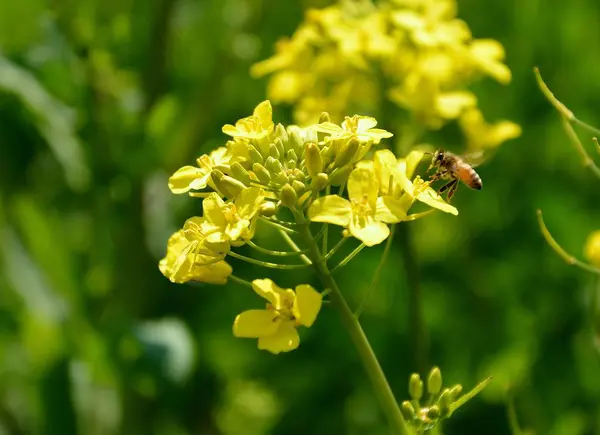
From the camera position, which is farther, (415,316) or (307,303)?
(415,316)

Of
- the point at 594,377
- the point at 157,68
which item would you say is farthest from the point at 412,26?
the point at 594,377

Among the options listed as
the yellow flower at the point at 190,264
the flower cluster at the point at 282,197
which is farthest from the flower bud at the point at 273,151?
the yellow flower at the point at 190,264

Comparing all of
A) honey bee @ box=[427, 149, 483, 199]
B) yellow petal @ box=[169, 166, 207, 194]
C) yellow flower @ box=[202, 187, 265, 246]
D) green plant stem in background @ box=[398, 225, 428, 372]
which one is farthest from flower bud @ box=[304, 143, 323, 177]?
green plant stem in background @ box=[398, 225, 428, 372]

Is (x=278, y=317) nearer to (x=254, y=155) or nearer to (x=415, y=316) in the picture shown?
(x=254, y=155)

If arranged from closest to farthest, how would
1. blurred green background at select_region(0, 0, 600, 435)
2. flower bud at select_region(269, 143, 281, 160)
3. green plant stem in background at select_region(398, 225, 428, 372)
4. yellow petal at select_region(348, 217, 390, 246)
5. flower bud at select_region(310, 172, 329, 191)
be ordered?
yellow petal at select_region(348, 217, 390, 246)
flower bud at select_region(310, 172, 329, 191)
flower bud at select_region(269, 143, 281, 160)
green plant stem in background at select_region(398, 225, 428, 372)
blurred green background at select_region(0, 0, 600, 435)

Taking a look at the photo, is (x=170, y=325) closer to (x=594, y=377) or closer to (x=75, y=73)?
(x=75, y=73)

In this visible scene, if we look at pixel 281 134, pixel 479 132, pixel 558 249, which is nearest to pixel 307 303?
pixel 281 134

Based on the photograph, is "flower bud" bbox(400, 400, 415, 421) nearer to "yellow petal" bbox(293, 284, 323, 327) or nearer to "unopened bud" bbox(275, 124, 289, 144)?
"yellow petal" bbox(293, 284, 323, 327)
